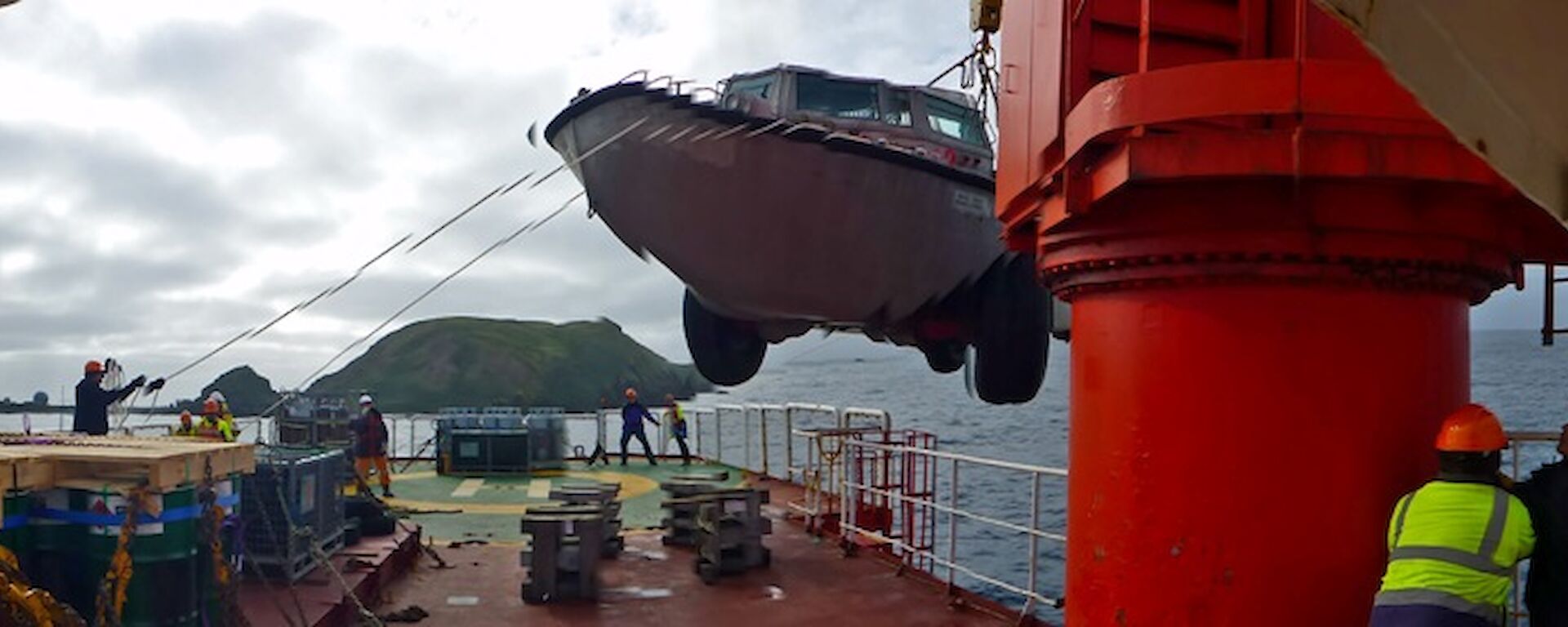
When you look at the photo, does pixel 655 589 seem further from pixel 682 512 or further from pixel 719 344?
pixel 719 344

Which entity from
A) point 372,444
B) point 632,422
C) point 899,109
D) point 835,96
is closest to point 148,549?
point 835,96

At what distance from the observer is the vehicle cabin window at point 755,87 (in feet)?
36.8

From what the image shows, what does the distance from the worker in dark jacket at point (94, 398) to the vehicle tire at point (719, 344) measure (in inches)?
253

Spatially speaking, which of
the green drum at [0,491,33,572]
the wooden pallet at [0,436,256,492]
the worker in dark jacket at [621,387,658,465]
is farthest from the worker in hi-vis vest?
the worker in dark jacket at [621,387,658,465]

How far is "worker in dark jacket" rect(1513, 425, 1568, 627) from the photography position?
3236 mm

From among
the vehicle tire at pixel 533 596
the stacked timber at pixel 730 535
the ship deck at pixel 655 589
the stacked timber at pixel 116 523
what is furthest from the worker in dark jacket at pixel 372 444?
the stacked timber at pixel 116 523

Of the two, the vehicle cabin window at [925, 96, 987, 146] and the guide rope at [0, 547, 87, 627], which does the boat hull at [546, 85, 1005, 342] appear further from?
the guide rope at [0, 547, 87, 627]

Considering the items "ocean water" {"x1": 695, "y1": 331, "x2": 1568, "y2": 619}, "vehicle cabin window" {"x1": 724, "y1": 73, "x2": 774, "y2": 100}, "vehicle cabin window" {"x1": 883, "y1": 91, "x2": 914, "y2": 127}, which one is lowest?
"ocean water" {"x1": 695, "y1": 331, "x2": 1568, "y2": 619}

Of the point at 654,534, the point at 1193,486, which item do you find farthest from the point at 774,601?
the point at 1193,486

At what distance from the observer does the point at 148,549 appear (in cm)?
459

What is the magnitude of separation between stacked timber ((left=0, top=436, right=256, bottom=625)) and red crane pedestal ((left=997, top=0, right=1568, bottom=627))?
372cm

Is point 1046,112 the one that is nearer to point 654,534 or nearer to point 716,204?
point 716,204

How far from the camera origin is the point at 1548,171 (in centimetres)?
140

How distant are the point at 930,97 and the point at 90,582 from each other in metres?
9.22
